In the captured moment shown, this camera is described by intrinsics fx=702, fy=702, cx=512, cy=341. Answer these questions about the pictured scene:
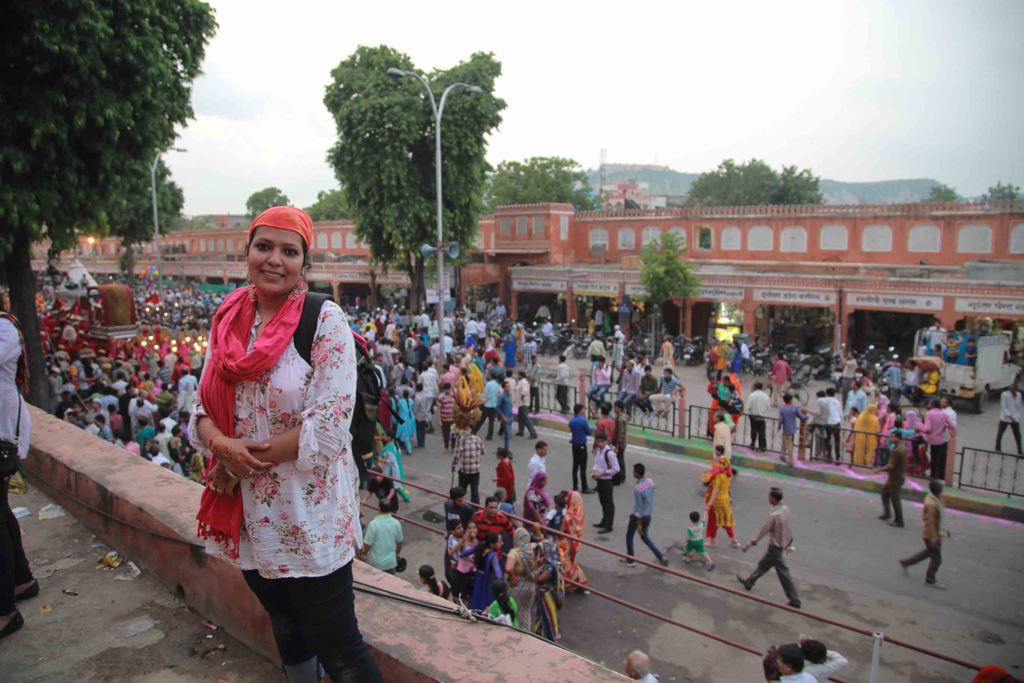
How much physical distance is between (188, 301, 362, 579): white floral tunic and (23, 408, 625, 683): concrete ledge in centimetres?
Result: 63

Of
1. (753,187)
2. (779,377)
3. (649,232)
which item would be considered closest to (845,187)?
(753,187)

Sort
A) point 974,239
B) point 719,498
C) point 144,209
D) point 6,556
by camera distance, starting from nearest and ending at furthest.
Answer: point 6,556 → point 719,498 → point 974,239 → point 144,209

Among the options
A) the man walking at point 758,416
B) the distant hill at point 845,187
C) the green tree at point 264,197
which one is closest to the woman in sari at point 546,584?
the man walking at point 758,416

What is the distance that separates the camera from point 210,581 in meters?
3.13

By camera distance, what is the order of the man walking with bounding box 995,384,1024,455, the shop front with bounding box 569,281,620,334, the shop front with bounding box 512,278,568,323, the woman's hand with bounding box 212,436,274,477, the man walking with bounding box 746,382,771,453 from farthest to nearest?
the shop front with bounding box 512,278,568,323 → the shop front with bounding box 569,281,620,334 → the man walking with bounding box 746,382,771,453 → the man walking with bounding box 995,384,1024,455 → the woman's hand with bounding box 212,436,274,477

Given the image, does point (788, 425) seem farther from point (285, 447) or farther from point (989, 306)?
point (989, 306)

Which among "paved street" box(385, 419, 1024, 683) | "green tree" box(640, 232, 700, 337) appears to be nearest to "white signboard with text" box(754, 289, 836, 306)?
"green tree" box(640, 232, 700, 337)

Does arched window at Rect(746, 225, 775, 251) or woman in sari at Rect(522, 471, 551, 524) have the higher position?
arched window at Rect(746, 225, 775, 251)

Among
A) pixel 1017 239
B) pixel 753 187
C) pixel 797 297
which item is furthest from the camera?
pixel 753 187

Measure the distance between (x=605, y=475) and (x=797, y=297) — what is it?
17075 millimetres

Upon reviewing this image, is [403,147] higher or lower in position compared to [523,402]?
higher

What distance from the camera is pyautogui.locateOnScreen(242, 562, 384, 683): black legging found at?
2.08m

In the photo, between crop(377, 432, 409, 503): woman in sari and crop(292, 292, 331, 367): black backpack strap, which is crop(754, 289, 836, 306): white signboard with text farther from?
crop(292, 292, 331, 367): black backpack strap

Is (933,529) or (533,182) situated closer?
(933,529)
